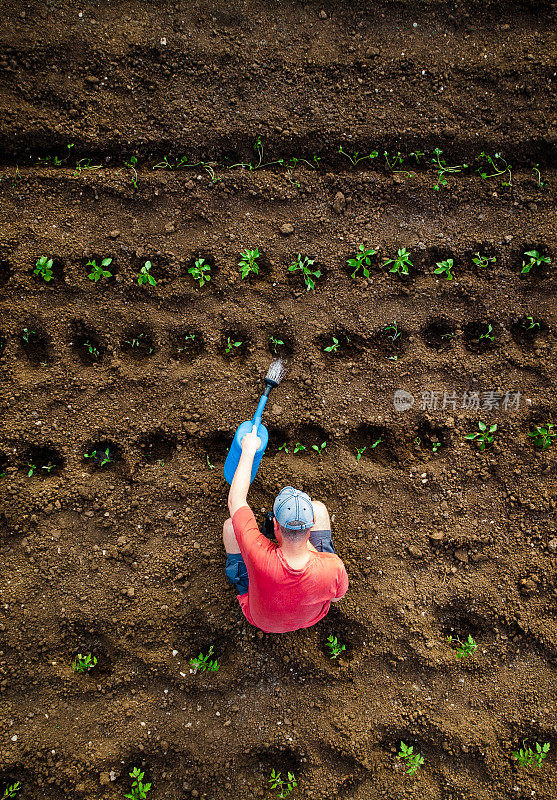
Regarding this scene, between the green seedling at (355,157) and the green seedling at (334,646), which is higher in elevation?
the green seedling at (355,157)

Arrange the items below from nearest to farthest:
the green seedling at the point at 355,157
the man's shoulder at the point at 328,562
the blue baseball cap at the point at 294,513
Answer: the blue baseball cap at the point at 294,513 → the man's shoulder at the point at 328,562 → the green seedling at the point at 355,157

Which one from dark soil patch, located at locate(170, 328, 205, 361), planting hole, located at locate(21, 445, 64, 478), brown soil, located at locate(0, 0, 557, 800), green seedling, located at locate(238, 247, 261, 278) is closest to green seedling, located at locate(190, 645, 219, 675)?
brown soil, located at locate(0, 0, 557, 800)

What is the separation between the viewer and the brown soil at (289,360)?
2623 millimetres

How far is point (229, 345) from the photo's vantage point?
9.16 ft

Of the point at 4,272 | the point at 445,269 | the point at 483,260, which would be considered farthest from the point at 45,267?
the point at 483,260

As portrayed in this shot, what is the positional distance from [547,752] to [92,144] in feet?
15.3

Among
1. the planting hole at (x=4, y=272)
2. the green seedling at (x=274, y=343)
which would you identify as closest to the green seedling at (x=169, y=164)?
the planting hole at (x=4, y=272)

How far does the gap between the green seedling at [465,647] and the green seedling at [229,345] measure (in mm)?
2224

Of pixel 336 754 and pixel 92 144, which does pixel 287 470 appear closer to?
pixel 336 754

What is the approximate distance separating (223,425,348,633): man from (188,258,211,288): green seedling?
1152 millimetres

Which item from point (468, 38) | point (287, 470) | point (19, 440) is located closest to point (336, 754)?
point (287, 470)

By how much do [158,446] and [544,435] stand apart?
245 cm

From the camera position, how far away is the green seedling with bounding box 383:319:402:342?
2812 millimetres

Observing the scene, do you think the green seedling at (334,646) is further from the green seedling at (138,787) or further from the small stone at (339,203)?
the small stone at (339,203)
